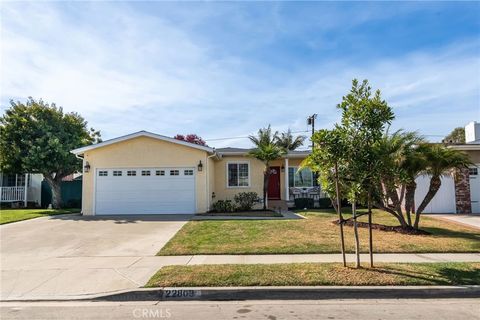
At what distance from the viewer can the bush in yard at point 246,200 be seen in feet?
57.5

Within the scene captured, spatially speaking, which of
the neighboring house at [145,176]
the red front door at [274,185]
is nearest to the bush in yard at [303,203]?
the red front door at [274,185]

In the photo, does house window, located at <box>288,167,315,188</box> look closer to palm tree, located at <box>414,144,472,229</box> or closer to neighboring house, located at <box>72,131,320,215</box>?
neighboring house, located at <box>72,131,320,215</box>

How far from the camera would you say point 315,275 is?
20.0ft

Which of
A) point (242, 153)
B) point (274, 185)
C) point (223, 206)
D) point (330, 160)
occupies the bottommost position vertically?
point (223, 206)

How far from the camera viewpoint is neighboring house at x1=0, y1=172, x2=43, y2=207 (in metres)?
21.7

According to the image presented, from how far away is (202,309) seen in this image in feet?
16.7

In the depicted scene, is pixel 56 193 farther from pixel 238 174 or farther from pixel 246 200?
pixel 246 200

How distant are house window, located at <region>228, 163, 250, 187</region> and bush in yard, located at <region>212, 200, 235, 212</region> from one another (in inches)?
66.9

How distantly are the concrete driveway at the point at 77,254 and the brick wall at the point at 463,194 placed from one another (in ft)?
42.9

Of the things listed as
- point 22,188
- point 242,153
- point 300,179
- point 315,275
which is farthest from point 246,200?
point 22,188

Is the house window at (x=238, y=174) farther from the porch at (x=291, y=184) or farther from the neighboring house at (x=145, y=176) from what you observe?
the neighboring house at (x=145, y=176)

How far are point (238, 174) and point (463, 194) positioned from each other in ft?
37.1

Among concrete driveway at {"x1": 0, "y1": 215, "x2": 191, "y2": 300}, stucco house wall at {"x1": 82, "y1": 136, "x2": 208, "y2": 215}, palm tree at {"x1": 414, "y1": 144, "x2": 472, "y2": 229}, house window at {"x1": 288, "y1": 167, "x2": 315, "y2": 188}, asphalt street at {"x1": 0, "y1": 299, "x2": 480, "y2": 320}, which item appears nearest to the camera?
asphalt street at {"x1": 0, "y1": 299, "x2": 480, "y2": 320}

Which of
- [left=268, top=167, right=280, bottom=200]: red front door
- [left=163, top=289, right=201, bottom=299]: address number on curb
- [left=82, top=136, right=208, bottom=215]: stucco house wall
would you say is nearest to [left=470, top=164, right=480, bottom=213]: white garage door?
[left=268, top=167, right=280, bottom=200]: red front door
